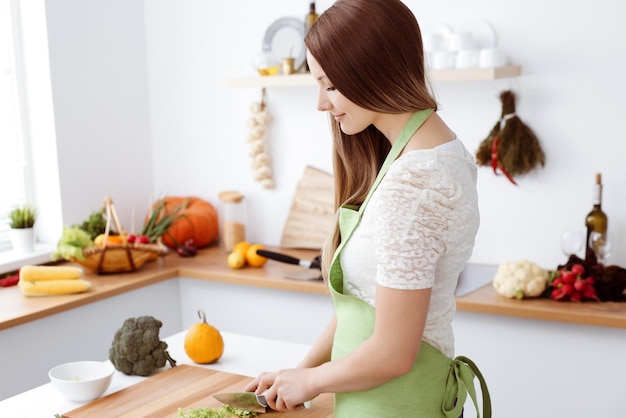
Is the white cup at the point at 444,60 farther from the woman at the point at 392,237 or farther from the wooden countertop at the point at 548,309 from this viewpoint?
the woman at the point at 392,237

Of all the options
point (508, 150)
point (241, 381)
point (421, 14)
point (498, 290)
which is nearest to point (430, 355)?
point (241, 381)

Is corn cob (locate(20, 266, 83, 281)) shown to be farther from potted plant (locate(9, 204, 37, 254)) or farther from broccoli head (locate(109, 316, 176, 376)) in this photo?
broccoli head (locate(109, 316, 176, 376))

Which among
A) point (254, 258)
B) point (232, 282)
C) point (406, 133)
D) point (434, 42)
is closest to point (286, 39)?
point (434, 42)

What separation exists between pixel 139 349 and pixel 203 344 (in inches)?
6.1

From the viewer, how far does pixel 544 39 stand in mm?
2729

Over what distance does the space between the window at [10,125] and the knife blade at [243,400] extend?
1904 mm

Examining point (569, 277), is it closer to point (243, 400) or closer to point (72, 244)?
point (243, 400)

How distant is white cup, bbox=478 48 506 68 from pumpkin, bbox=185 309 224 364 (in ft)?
4.52

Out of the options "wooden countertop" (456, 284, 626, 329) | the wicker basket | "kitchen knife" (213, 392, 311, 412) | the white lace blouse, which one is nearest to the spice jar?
the wicker basket

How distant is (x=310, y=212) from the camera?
3.25 m

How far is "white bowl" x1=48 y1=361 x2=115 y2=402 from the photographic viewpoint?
1652 mm

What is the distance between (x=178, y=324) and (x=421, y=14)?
1552mm

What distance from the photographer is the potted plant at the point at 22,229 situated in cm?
304

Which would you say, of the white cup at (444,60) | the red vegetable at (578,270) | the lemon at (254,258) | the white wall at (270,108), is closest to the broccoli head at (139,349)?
the white wall at (270,108)
